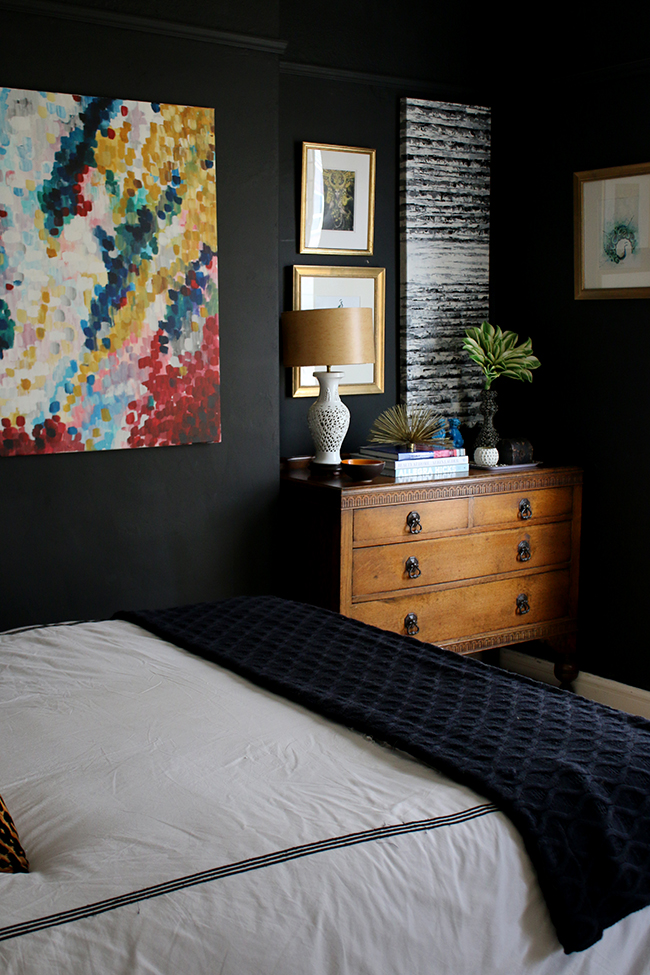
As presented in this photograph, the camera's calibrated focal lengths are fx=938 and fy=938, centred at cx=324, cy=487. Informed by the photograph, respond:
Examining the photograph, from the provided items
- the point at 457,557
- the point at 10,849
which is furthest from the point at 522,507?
the point at 10,849

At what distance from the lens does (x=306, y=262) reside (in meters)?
3.80

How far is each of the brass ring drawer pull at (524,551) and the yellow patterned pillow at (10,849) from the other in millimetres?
2703

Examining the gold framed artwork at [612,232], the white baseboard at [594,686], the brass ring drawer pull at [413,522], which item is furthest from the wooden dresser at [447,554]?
the gold framed artwork at [612,232]

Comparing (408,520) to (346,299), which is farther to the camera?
(346,299)

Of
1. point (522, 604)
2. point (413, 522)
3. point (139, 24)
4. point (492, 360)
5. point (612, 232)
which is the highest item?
point (139, 24)

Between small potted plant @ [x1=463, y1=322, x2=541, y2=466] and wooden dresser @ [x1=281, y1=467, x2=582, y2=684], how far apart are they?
10.1 inches

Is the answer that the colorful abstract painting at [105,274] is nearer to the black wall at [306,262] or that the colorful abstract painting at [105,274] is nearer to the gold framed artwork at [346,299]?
the black wall at [306,262]

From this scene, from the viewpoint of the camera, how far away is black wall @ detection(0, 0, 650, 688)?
303 centimetres

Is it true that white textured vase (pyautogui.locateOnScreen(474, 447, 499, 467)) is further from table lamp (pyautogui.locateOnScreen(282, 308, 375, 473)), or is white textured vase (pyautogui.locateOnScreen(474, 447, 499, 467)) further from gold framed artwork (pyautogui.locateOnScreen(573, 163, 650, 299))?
gold framed artwork (pyautogui.locateOnScreen(573, 163, 650, 299))

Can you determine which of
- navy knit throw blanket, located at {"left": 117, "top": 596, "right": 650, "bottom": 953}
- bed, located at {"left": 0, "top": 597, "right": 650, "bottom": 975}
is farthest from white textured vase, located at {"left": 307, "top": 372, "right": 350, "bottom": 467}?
bed, located at {"left": 0, "top": 597, "right": 650, "bottom": 975}

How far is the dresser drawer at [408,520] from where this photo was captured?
10.7 feet

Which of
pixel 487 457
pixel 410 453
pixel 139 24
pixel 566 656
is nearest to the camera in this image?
pixel 139 24

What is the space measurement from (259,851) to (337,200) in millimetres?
3075

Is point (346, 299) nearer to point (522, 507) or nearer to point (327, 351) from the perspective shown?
point (327, 351)
